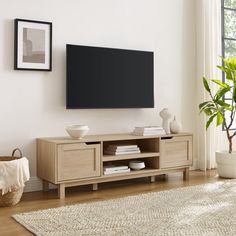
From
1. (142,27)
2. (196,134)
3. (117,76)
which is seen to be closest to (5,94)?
(117,76)

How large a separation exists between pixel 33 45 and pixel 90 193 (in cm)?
157

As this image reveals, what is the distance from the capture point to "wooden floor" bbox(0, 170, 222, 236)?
2.97 metres

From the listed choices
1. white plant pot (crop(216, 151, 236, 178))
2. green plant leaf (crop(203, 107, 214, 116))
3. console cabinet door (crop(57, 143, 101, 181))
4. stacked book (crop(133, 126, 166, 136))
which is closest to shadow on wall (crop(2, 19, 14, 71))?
console cabinet door (crop(57, 143, 101, 181))

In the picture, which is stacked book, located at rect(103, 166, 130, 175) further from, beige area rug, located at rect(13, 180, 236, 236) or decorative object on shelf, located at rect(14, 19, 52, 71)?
decorative object on shelf, located at rect(14, 19, 52, 71)

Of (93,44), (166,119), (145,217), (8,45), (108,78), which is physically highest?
(93,44)

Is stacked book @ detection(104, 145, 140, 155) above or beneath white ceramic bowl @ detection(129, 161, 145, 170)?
above

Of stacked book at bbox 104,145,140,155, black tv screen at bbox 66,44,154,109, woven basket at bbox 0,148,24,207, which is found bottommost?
woven basket at bbox 0,148,24,207

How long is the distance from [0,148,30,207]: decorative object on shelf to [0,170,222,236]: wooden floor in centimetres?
7

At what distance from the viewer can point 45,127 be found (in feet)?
13.5

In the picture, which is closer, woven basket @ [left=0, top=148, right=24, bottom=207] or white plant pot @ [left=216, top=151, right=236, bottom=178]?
woven basket @ [left=0, top=148, right=24, bottom=207]

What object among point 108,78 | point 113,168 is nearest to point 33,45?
point 108,78

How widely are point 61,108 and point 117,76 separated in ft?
2.38

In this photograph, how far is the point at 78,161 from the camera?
3.77 m

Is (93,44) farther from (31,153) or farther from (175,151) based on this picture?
(175,151)
